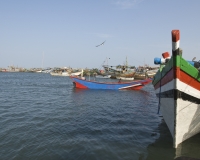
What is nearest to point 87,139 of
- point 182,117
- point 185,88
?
point 182,117

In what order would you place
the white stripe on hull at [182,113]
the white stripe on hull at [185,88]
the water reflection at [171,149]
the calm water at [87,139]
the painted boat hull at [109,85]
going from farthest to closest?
the painted boat hull at [109,85] < the calm water at [87,139] < the water reflection at [171,149] < the white stripe on hull at [182,113] < the white stripe on hull at [185,88]

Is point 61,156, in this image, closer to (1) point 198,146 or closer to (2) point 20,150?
(2) point 20,150

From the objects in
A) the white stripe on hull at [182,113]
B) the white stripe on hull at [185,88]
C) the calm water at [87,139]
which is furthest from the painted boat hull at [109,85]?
the white stripe on hull at [185,88]

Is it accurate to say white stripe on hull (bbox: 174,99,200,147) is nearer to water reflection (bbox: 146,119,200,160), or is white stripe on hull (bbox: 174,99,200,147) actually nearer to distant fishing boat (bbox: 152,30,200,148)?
distant fishing boat (bbox: 152,30,200,148)

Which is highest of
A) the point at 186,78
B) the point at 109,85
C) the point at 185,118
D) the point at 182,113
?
the point at 186,78

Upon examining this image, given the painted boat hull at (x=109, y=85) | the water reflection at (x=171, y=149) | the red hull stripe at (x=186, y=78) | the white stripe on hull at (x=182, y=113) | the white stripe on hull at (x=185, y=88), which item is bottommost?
the water reflection at (x=171, y=149)

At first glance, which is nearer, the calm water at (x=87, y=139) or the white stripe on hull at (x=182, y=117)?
the white stripe on hull at (x=182, y=117)

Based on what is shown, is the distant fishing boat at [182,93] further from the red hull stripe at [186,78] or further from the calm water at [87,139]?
the calm water at [87,139]

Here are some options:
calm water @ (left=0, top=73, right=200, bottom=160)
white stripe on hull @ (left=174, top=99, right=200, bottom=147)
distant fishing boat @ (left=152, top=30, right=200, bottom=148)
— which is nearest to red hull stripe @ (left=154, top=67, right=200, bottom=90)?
distant fishing boat @ (left=152, top=30, right=200, bottom=148)

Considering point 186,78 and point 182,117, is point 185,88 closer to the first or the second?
point 186,78

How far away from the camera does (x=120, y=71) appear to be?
6294 centimetres

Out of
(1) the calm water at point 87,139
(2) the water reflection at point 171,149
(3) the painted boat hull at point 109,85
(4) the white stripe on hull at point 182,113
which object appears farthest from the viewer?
(3) the painted boat hull at point 109,85

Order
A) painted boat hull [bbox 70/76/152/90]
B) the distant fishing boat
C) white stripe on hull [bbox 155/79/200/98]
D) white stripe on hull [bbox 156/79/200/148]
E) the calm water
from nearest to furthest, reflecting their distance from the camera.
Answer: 1. the distant fishing boat
2. white stripe on hull [bbox 155/79/200/98]
3. white stripe on hull [bbox 156/79/200/148]
4. the calm water
5. painted boat hull [bbox 70/76/152/90]

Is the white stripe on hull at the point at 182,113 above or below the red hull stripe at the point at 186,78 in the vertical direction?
below
